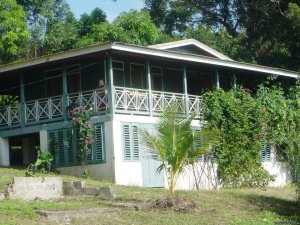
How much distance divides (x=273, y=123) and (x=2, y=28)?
1293 centimetres

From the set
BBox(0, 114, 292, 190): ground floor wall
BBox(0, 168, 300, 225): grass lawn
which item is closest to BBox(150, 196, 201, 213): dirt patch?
BBox(0, 168, 300, 225): grass lawn

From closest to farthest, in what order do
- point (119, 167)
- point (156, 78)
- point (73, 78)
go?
point (119, 167) → point (73, 78) → point (156, 78)

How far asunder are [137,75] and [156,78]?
1056 mm

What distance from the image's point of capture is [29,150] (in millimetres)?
27344

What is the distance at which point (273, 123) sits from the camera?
26.1 m

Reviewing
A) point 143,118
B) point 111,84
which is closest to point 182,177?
point 143,118

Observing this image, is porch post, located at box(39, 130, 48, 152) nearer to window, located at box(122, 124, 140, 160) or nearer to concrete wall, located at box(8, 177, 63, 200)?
window, located at box(122, 124, 140, 160)

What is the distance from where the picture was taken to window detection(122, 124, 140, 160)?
22.3 metres

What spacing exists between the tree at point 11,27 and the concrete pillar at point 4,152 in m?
6.99

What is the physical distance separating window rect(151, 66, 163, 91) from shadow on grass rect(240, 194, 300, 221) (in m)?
7.24

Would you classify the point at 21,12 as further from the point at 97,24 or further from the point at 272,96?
the point at 272,96

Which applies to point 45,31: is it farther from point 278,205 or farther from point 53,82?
point 278,205

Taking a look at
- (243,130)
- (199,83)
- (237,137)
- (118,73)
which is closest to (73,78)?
(118,73)

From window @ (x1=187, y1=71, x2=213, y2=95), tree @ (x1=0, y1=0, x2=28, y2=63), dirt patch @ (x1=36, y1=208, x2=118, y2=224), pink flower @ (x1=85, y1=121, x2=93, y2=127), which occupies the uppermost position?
tree @ (x1=0, y1=0, x2=28, y2=63)
